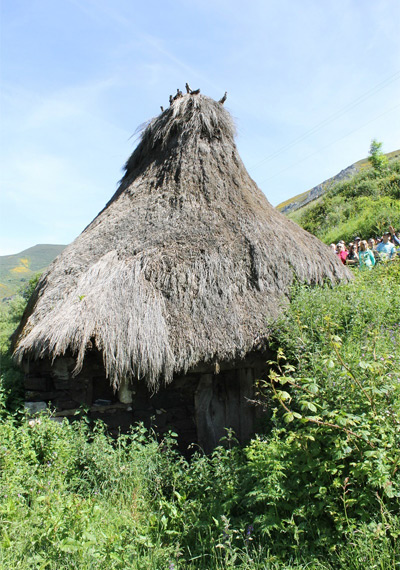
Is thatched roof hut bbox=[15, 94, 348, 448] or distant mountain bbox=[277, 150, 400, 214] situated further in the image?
distant mountain bbox=[277, 150, 400, 214]

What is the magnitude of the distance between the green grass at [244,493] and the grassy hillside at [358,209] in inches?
456

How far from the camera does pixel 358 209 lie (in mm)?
18859

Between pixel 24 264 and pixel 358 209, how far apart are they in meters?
66.4

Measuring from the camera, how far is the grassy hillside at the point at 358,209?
1485cm

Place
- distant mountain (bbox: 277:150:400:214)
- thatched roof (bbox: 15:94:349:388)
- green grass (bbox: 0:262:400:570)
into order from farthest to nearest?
distant mountain (bbox: 277:150:400:214), thatched roof (bbox: 15:94:349:388), green grass (bbox: 0:262:400:570)

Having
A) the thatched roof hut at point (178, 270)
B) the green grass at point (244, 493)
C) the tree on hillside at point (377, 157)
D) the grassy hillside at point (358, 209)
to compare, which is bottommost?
the green grass at point (244, 493)

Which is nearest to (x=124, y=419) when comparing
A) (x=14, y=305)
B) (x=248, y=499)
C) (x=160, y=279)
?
(x=160, y=279)

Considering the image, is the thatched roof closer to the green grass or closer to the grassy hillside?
the green grass

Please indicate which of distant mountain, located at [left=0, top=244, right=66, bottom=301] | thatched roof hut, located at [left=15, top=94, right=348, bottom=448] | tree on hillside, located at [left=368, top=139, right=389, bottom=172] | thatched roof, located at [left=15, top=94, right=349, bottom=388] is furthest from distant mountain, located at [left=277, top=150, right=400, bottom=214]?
distant mountain, located at [left=0, top=244, right=66, bottom=301]

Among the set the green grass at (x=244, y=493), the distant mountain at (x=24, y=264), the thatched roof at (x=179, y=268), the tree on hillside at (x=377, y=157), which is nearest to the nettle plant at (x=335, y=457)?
the green grass at (x=244, y=493)

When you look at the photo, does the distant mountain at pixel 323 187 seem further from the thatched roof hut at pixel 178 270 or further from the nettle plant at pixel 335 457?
the nettle plant at pixel 335 457

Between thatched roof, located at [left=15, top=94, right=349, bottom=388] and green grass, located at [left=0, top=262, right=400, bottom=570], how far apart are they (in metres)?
0.85

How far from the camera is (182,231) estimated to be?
5.80 m

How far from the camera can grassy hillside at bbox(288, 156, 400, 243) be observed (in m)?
14.8
